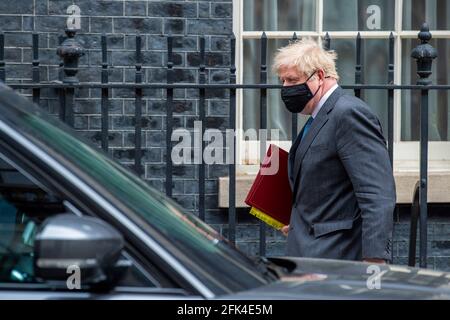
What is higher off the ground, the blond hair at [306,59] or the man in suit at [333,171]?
the blond hair at [306,59]

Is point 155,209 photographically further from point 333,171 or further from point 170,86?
point 170,86

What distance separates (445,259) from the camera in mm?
7930

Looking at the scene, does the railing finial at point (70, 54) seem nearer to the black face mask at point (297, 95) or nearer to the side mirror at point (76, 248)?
the black face mask at point (297, 95)

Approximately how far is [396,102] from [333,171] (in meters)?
3.28

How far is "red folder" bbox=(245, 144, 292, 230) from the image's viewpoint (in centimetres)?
534

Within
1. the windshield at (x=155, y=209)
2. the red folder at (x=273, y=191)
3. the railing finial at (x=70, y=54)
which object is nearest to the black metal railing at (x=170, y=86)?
the railing finial at (x=70, y=54)

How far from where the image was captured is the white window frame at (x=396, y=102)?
25.8ft

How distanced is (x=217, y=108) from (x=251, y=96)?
0.36 metres

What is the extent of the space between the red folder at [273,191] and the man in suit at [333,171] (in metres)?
0.15

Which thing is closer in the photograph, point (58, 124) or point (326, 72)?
point (58, 124)

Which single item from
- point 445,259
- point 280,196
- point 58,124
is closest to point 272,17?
point 445,259

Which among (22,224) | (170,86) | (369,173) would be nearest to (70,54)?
(170,86)

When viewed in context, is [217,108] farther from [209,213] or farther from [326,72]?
[326,72]

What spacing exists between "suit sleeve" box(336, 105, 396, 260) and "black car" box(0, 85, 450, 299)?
1528 mm
